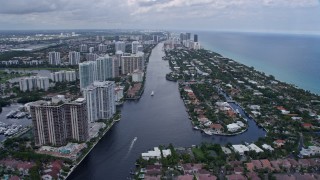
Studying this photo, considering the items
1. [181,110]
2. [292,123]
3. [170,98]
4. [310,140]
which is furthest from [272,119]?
[170,98]

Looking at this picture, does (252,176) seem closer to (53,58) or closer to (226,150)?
(226,150)

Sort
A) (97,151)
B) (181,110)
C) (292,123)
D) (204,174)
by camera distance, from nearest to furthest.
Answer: (204,174)
(97,151)
(292,123)
(181,110)

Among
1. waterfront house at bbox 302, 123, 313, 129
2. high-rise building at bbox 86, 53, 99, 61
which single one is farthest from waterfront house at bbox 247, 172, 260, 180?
high-rise building at bbox 86, 53, 99, 61

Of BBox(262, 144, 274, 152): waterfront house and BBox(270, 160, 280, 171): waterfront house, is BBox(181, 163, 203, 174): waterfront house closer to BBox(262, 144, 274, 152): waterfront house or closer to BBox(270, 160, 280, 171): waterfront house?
BBox(270, 160, 280, 171): waterfront house

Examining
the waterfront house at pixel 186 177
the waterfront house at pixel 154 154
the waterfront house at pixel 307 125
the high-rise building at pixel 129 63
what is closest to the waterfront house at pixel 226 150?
the waterfront house at pixel 154 154

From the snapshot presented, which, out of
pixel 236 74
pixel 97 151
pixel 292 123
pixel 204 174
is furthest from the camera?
pixel 236 74

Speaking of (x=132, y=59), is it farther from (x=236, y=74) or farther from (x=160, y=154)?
(x=160, y=154)
